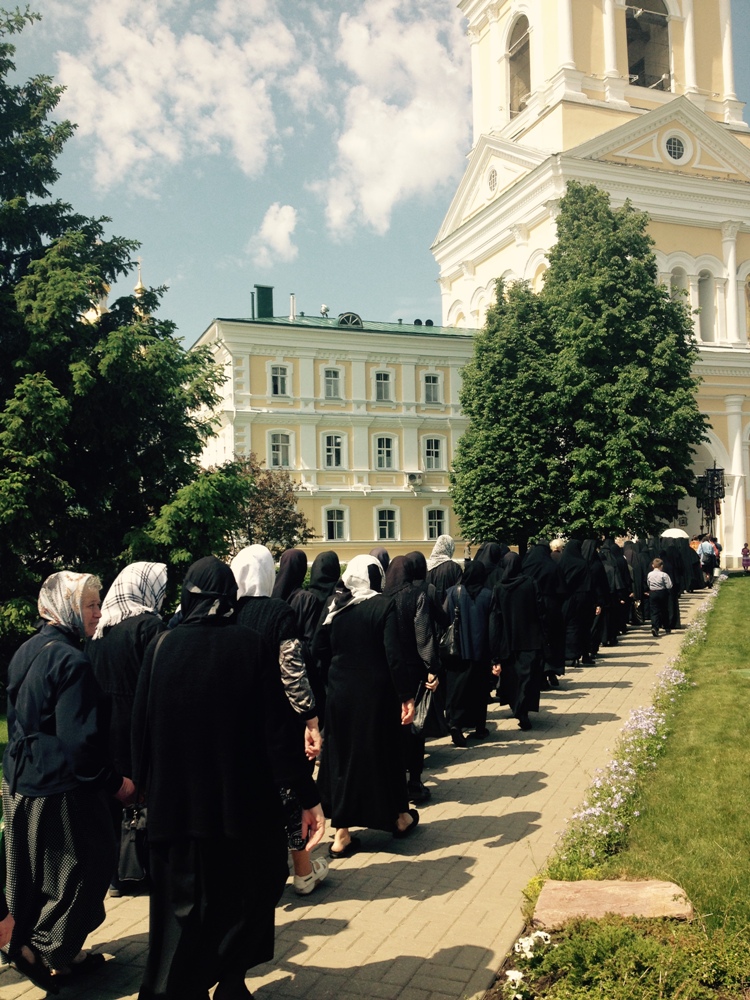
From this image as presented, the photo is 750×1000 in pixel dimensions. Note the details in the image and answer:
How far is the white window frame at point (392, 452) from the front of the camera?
42.0 m

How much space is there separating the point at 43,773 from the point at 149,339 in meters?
15.4

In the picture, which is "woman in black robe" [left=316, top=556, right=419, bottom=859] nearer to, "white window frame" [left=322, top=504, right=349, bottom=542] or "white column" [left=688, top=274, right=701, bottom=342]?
"white window frame" [left=322, top=504, right=349, bottom=542]

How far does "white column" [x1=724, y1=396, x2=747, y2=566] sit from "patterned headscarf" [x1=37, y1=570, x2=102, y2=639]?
42612 millimetres

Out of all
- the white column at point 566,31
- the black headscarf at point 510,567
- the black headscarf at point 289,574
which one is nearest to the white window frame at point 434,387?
the white column at point 566,31

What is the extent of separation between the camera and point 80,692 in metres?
4.40

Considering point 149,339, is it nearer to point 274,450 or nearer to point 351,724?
point 351,724

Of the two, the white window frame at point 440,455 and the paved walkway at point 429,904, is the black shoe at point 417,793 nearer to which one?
the paved walkway at point 429,904

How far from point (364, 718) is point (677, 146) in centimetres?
4535

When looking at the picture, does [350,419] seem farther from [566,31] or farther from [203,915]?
[203,915]

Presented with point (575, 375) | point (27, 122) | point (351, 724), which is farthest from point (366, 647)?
point (575, 375)

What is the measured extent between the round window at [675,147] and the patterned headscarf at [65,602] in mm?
46403

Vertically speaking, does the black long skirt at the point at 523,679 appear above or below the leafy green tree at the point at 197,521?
below

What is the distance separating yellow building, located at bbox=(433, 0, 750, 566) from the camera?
144ft

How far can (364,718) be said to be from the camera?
6.74 meters
